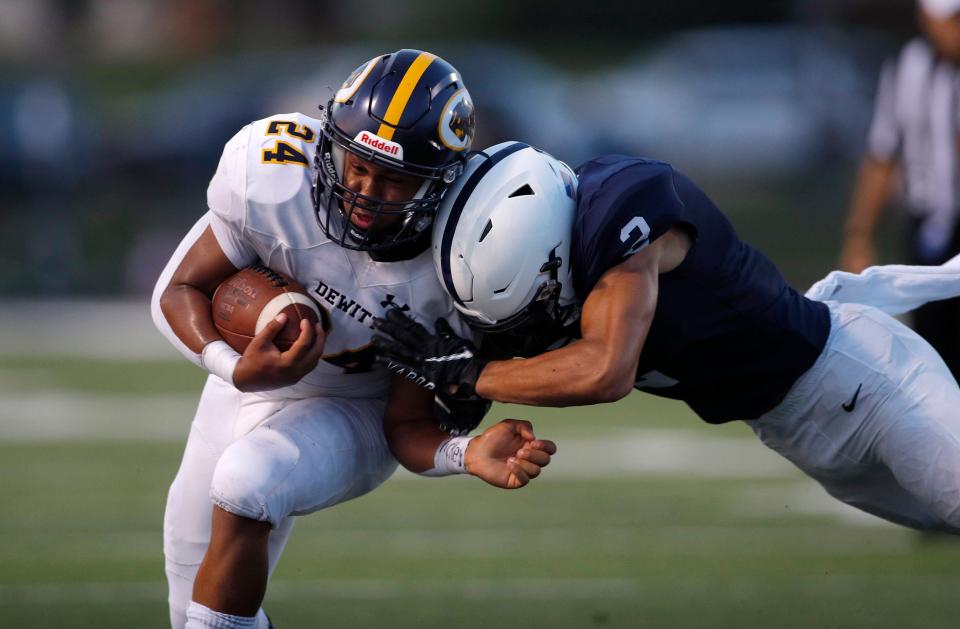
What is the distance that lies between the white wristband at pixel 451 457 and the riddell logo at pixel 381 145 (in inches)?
27.1

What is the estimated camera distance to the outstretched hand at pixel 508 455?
330 cm

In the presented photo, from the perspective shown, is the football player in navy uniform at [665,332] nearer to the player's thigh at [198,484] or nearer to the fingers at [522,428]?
the fingers at [522,428]

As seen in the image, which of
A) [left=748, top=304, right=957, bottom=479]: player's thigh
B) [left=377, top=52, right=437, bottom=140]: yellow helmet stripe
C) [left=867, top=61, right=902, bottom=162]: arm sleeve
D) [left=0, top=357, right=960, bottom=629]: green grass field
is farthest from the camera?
[left=867, top=61, right=902, bottom=162]: arm sleeve

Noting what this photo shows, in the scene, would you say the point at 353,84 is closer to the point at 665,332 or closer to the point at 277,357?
the point at 277,357

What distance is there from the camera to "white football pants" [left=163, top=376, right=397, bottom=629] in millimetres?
3352

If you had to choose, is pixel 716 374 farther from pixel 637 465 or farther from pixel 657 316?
pixel 637 465

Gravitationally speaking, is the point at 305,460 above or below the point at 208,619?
above

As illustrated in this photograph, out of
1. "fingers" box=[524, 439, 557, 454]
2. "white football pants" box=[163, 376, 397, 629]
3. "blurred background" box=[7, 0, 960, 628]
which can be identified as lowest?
"blurred background" box=[7, 0, 960, 628]

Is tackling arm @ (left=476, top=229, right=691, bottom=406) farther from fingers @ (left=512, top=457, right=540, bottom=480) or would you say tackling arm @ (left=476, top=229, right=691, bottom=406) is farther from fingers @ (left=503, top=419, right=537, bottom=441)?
fingers @ (left=512, top=457, right=540, bottom=480)

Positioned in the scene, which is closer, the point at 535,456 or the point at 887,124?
the point at 535,456

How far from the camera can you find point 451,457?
3500mm

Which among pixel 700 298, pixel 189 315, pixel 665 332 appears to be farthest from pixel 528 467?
pixel 189 315

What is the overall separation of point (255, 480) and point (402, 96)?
0.94 m

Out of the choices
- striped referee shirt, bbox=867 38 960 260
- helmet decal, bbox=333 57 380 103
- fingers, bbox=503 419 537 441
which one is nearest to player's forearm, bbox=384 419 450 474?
fingers, bbox=503 419 537 441
